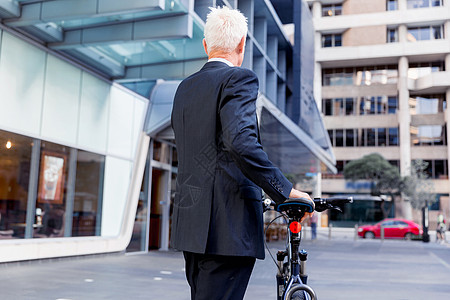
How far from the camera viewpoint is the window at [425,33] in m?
49.9

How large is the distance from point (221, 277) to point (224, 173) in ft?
1.42

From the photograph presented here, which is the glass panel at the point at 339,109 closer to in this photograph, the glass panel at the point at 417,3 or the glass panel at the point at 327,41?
the glass panel at the point at 327,41

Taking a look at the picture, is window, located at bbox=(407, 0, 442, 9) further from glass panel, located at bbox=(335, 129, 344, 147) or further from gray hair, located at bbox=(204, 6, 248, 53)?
gray hair, located at bbox=(204, 6, 248, 53)

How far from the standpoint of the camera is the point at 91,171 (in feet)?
38.3

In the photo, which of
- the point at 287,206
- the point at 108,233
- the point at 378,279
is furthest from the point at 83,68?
the point at 287,206

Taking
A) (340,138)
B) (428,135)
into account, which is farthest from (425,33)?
(340,138)

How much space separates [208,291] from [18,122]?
27.4ft

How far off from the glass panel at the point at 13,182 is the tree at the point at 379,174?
3806 cm

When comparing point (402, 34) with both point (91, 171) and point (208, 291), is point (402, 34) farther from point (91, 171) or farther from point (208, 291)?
point (208, 291)

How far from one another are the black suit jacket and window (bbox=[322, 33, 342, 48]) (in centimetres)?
5456

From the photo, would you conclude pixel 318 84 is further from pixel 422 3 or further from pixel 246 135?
pixel 246 135

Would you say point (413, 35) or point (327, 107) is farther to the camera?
point (327, 107)

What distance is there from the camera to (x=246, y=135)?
1.95 meters

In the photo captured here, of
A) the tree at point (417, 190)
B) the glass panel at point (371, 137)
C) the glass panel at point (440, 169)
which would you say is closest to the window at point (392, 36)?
the glass panel at point (371, 137)
